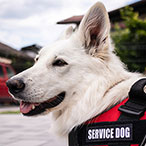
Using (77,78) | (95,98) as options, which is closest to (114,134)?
(95,98)

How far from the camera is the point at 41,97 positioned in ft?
7.26

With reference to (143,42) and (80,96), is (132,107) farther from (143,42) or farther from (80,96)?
(143,42)

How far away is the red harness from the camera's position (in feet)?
5.69

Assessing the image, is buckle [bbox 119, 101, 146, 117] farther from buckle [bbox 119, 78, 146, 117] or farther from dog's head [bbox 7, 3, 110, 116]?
dog's head [bbox 7, 3, 110, 116]

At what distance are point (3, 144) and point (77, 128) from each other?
2711mm

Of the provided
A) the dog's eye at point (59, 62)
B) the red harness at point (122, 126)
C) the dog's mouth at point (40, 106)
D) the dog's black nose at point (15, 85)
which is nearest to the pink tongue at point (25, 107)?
the dog's mouth at point (40, 106)

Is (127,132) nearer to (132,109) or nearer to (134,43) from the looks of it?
(132,109)

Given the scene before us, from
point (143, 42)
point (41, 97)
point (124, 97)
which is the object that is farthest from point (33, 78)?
point (143, 42)

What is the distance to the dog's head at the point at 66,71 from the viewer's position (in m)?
2.21

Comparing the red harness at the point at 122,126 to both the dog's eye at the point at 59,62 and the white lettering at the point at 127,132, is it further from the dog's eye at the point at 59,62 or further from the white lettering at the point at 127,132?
the dog's eye at the point at 59,62

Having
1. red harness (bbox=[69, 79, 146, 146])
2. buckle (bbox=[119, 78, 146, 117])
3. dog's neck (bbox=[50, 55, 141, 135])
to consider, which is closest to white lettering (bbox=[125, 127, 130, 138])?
red harness (bbox=[69, 79, 146, 146])

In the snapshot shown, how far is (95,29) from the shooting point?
2381mm

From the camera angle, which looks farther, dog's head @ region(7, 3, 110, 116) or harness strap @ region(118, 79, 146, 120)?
dog's head @ region(7, 3, 110, 116)

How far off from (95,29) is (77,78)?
18.9 inches
